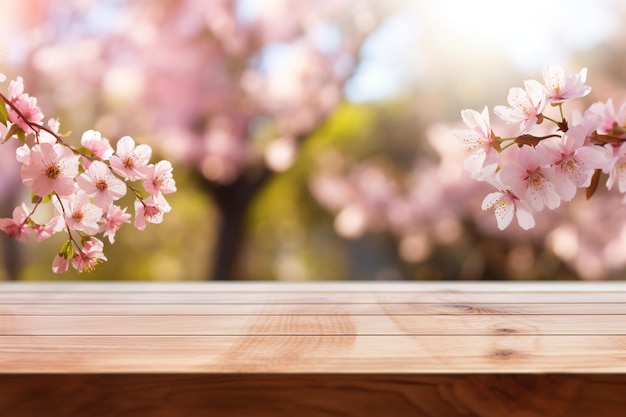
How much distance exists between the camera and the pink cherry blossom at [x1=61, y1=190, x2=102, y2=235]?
2.74ft

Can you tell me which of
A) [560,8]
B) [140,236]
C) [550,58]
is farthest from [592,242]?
[140,236]

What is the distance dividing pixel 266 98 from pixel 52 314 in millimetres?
2715

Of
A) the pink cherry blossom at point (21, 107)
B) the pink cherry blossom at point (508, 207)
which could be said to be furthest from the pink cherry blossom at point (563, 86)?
the pink cherry blossom at point (21, 107)

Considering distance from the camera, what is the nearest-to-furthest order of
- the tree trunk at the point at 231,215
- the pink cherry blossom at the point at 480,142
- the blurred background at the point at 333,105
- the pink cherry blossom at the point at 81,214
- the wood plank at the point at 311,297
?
the pink cherry blossom at the point at 480,142, the pink cherry blossom at the point at 81,214, the wood plank at the point at 311,297, the blurred background at the point at 333,105, the tree trunk at the point at 231,215

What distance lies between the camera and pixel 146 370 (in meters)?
0.63

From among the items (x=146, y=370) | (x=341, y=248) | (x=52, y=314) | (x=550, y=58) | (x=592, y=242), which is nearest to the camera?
(x=146, y=370)

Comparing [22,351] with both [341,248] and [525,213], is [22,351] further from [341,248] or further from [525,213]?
[341,248]

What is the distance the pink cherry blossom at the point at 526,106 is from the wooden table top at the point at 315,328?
0.25m

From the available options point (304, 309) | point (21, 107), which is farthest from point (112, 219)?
point (304, 309)

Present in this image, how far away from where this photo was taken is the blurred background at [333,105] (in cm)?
346

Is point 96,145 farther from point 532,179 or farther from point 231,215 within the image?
point 231,215


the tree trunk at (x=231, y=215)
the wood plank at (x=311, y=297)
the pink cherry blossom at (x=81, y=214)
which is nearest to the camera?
the pink cherry blossom at (x=81, y=214)

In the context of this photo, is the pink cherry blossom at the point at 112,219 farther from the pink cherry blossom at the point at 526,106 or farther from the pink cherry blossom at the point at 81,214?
the pink cherry blossom at the point at 526,106

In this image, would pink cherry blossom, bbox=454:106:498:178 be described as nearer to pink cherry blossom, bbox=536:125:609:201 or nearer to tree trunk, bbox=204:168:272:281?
pink cherry blossom, bbox=536:125:609:201
